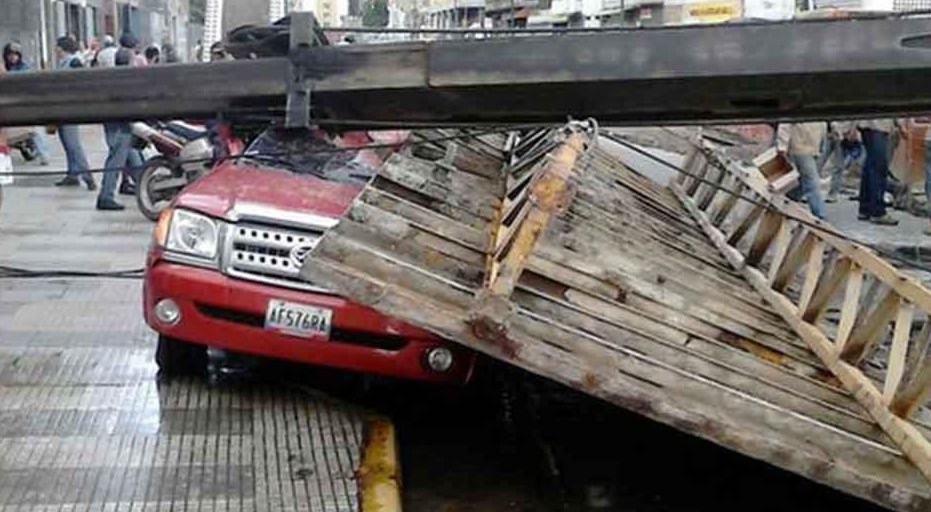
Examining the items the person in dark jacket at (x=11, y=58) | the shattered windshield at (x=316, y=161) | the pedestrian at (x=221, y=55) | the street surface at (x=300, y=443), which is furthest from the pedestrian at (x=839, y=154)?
the pedestrian at (x=221, y=55)

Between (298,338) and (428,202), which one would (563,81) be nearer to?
(298,338)

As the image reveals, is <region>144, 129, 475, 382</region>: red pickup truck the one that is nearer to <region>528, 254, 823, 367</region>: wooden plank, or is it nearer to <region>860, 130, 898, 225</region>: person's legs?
<region>528, 254, 823, 367</region>: wooden plank

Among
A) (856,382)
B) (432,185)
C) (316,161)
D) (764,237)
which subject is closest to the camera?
(856,382)

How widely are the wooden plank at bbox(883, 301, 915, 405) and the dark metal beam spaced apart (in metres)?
1.23

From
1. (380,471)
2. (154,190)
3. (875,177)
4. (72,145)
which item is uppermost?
(875,177)

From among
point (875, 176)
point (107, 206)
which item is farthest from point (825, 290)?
point (107, 206)

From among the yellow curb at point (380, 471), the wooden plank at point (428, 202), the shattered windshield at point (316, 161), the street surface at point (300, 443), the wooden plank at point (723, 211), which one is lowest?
the street surface at point (300, 443)

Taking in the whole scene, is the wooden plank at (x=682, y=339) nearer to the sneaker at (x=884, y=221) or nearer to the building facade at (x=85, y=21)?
the sneaker at (x=884, y=221)

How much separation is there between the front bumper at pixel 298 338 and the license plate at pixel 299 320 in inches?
1.0

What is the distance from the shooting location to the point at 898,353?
499cm

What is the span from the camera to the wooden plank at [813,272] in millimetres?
6480

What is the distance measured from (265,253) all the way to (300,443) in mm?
1020

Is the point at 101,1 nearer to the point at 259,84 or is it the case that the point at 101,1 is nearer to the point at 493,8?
the point at 493,8

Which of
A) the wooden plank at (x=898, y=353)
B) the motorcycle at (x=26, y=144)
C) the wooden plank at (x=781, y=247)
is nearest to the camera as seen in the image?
the wooden plank at (x=898, y=353)
